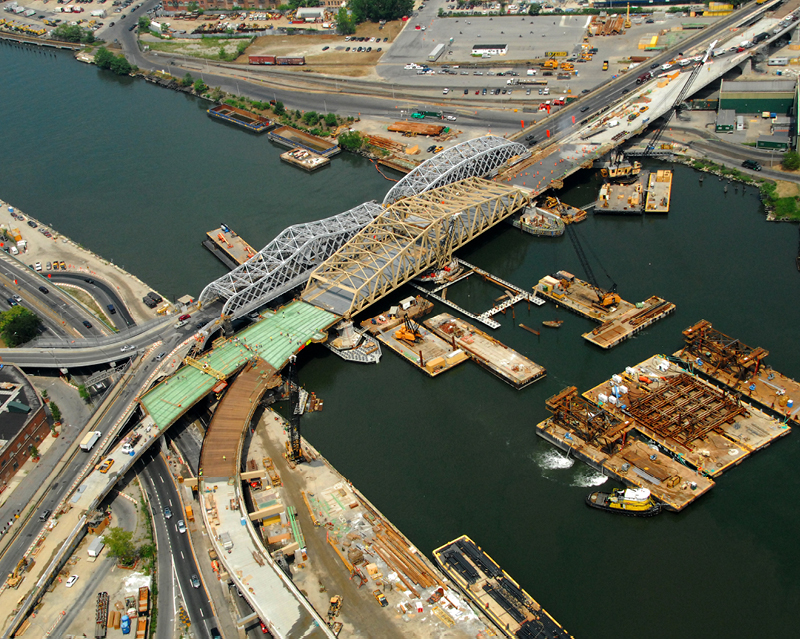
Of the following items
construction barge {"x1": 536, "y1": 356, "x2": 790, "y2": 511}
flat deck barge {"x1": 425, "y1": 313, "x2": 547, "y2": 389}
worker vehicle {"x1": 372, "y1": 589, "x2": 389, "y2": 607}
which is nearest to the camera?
worker vehicle {"x1": 372, "y1": 589, "x2": 389, "y2": 607}

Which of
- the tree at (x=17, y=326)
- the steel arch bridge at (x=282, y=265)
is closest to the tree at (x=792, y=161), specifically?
the steel arch bridge at (x=282, y=265)

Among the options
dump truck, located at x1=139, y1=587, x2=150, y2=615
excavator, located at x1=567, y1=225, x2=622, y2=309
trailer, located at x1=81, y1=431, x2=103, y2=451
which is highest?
excavator, located at x1=567, y1=225, x2=622, y2=309

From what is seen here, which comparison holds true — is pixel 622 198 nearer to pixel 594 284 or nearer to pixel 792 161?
pixel 594 284

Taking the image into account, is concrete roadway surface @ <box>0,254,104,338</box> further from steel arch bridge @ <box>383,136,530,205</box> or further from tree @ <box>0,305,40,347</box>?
steel arch bridge @ <box>383,136,530,205</box>

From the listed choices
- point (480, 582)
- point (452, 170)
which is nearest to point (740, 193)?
point (452, 170)

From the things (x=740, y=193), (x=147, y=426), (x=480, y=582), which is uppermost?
(x=740, y=193)

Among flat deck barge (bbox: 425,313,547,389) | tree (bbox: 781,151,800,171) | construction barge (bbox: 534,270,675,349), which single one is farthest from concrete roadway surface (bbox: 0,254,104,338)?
tree (bbox: 781,151,800,171)

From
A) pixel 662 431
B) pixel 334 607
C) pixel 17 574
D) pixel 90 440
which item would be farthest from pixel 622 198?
pixel 17 574

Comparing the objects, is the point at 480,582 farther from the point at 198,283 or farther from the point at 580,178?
the point at 580,178
